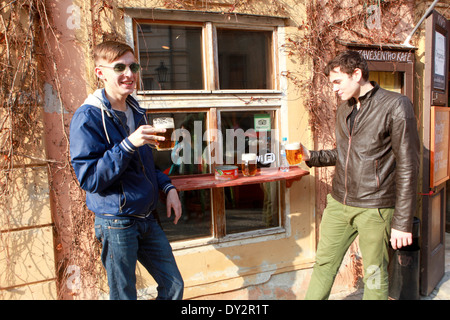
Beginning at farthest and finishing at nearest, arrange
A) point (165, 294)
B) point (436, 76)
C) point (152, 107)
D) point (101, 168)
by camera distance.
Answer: point (436, 76) → point (152, 107) → point (165, 294) → point (101, 168)

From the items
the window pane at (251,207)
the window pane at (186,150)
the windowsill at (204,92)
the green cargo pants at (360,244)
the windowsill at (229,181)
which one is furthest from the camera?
the window pane at (251,207)

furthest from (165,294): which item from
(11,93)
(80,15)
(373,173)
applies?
(80,15)

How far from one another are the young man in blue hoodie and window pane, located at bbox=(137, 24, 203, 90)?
2.62 feet

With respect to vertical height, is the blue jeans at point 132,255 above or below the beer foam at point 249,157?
below

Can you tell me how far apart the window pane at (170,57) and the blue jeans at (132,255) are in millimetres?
1305

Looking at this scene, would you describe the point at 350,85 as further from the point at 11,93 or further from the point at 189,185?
the point at 11,93

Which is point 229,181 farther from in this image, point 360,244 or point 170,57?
point 170,57

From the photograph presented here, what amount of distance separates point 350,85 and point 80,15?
2167mm

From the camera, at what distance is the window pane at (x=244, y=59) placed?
2968mm

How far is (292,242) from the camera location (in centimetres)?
319

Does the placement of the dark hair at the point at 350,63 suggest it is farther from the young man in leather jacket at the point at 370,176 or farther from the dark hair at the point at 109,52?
the dark hair at the point at 109,52

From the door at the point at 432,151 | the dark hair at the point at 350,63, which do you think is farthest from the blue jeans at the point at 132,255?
the door at the point at 432,151

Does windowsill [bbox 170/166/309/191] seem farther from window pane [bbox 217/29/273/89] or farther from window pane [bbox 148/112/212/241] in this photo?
window pane [bbox 217/29/273/89]

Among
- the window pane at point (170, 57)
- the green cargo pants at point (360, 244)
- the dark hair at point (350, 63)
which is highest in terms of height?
the window pane at point (170, 57)
